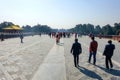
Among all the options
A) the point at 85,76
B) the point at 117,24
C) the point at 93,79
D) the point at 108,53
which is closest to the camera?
the point at 93,79

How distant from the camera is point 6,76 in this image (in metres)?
10.3

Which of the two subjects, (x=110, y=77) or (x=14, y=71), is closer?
(x=110, y=77)

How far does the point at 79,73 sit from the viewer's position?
11.0 metres

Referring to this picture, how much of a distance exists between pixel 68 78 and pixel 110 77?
73.7 inches

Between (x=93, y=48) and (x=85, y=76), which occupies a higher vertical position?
(x=93, y=48)

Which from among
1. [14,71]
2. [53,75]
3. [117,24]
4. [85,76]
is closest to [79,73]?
[85,76]

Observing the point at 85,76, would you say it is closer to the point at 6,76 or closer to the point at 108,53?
the point at 108,53

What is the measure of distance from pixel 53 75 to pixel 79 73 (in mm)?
1403

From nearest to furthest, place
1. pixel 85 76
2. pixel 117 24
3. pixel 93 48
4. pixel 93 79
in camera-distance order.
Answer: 1. pixel 93 79
2. pixel 85 76
3. pixel 93 48
4. pixel 117 24

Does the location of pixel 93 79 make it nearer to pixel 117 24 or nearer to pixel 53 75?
pixel 53 75

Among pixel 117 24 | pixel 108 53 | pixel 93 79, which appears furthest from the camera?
pixel 117 24

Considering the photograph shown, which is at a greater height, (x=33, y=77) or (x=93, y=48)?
(x=93, y=48)

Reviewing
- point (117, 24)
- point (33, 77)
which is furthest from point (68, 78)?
point (117, 24)

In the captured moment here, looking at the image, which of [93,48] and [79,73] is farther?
[93,48]
